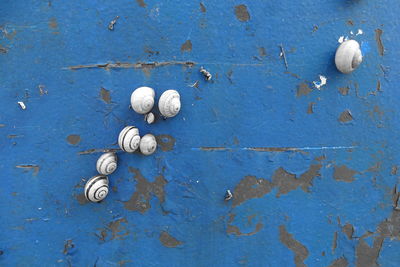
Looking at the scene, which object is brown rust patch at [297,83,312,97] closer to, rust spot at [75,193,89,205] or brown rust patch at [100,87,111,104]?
brown rust patch at [100,87,111,104]

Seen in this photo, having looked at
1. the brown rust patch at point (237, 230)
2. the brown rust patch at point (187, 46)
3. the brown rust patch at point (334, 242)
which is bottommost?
the brown rust patch at point (237, 230)

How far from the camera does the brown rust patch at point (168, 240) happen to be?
1.81 metres

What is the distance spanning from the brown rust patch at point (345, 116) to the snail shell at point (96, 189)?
1502 millimetres

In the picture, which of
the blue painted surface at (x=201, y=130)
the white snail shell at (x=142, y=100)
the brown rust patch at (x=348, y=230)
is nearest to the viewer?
the white snail shell at (x=142, y=100)

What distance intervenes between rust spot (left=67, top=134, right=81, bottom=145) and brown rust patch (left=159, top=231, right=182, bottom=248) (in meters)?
0.77

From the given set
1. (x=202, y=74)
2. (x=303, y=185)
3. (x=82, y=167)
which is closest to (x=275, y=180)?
(x=303, y=185)

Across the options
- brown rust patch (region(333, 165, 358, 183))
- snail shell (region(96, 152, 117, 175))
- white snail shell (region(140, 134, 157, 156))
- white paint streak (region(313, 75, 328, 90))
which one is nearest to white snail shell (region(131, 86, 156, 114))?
white snail shell (region(140, 134, 157, 156))

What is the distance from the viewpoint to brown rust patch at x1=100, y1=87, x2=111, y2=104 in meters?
1.74

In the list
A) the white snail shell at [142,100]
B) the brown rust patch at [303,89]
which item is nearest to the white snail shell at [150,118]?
the white snail shell at [142,100]

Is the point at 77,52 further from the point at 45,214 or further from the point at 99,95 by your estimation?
the point at 45,214

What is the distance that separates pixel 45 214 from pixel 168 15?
4.69 ft

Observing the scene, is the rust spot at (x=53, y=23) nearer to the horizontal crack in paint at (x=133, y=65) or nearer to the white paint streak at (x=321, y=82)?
the horizontal crack in paint at (x=133, y=65)

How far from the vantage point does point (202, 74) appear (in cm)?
175

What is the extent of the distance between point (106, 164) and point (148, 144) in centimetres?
27
